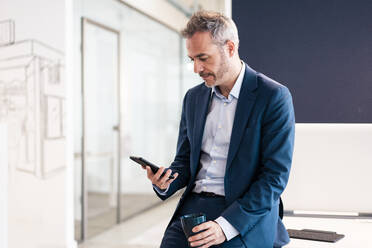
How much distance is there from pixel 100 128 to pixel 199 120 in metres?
3.66

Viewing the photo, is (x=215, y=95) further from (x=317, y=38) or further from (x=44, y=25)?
(x=44, y=25)

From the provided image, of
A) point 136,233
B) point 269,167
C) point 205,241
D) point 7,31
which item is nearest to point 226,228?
point 205,241

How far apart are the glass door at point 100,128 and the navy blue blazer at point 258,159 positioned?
3427 millimetres

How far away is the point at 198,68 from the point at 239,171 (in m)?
0.47

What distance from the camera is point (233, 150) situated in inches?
76.1

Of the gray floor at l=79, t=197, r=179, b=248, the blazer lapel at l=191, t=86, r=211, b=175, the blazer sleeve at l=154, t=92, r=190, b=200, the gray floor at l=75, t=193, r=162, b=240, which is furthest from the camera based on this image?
the gray floor at l=75, t=193, r=162, b=240

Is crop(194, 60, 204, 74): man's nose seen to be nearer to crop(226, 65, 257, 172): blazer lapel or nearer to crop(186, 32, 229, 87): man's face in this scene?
crop(186, 32, 229, 87): man's face

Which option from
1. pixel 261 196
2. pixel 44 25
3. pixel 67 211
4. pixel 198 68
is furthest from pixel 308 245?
pixel 44 25

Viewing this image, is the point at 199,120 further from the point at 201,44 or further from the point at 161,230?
the point at 161,230

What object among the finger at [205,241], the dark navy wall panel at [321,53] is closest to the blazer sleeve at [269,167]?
the finger at [205,241]

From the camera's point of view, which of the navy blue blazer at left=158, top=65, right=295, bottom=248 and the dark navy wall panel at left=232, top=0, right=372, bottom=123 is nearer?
the navy blue blazer at left=158, top=65, right=295, bottom=248

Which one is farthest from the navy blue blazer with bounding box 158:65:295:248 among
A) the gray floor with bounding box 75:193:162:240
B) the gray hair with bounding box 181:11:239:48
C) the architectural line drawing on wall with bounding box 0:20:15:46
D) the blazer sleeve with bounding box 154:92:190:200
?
the gray floor with bounding box 75:193:162:240

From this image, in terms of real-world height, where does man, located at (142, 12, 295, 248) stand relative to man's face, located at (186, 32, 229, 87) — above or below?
below

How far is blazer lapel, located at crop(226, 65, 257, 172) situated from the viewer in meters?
1.94
